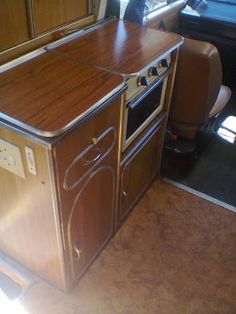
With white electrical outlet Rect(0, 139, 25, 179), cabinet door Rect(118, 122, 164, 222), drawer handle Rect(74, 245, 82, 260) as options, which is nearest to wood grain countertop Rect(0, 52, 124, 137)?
white electrical outlet Rect(0, 139, 25, 179)

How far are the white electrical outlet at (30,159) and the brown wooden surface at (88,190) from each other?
84 millimetres

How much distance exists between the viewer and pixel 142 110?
152cm

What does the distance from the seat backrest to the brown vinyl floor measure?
527mm

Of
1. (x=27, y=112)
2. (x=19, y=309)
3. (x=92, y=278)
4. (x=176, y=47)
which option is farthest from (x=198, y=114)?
(x=19, y=309)

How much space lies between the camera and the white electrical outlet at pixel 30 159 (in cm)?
100

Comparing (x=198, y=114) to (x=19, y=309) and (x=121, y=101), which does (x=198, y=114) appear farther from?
(x=19, y=309)

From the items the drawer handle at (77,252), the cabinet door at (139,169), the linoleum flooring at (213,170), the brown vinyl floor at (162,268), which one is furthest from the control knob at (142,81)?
the linoleum flooring at (213,170)

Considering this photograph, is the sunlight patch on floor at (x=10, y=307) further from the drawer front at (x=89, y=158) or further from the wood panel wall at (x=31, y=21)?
the wood panel wall at (x=31, y=21)

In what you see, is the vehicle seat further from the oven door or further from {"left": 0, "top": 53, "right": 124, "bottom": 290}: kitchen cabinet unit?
{"left": 0, "top": 53, "right": 124, "bottom": 290}: kitchen cabinet unit

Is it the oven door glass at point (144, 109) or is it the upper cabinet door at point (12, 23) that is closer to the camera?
the upper cabinet door at point (12, 23)

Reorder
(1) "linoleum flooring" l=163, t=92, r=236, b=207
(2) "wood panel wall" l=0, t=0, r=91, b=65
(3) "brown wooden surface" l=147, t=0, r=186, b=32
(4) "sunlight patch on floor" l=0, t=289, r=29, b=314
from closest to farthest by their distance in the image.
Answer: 1. (2) "wood panel wall" l=0, t=0, r=91, b=65
2. (4) "sunlight patch on floor" l=0, t=289, r=29, b=314
3. (1) "linoleum flooring" l=163, t=92, r=236, b=207
4. (3) "brown wooden surface" l=147, t=0, r=186, b=32

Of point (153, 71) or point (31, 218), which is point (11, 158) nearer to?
point (31, 218)

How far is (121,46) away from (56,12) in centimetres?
32

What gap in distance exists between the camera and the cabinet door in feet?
5.27
